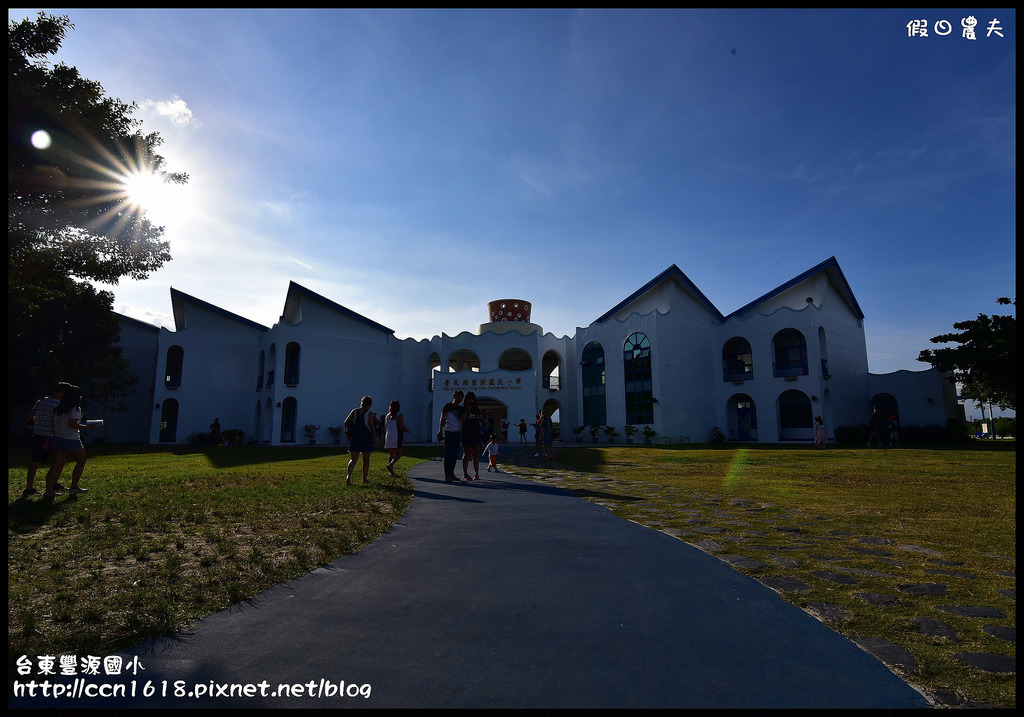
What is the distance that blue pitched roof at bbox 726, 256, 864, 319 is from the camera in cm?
2980

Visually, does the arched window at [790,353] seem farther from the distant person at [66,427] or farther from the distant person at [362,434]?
the distant person at [66,427]

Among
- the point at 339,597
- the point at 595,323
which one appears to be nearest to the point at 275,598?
the point at 339,597

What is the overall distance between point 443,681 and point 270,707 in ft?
2.22

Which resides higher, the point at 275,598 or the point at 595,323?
the point at 595,323

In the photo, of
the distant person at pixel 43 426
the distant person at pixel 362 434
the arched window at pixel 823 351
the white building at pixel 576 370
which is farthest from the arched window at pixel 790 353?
the distant person at pixel 43 426

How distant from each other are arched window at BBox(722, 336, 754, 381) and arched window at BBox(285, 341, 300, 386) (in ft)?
86.7

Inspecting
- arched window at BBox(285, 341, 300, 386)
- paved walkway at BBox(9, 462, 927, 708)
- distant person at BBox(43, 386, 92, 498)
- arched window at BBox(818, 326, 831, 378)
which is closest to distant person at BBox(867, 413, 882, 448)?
arched window at BBox(818, 326, 831, 378)

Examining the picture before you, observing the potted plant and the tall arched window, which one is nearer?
the tall arched window

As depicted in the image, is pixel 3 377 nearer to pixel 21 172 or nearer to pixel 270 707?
pixel 270 707

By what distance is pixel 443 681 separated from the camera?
2.13m

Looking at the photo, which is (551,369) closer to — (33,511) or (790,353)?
(790,353)

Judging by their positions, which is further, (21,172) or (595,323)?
(595,323)

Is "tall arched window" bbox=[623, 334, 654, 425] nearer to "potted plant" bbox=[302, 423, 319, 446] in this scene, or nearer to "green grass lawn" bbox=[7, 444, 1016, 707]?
"potted plant" bbox=[302, 423, 319, 446]

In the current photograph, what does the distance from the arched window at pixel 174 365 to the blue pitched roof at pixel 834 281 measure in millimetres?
35843
